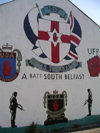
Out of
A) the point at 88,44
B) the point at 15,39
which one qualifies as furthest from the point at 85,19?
the point at 15,39

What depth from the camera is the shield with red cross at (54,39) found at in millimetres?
11648

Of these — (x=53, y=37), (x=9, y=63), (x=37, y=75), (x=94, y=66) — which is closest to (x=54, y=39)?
(x=53, y=37)

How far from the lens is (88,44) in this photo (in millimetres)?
13391

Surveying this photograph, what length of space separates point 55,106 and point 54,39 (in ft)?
10.9

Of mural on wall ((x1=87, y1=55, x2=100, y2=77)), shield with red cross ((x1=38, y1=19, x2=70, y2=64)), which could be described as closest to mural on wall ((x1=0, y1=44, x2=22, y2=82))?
shield with red cross ((x1=38, y1=19, x2=70, y2=64))

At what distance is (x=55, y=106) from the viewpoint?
1181 cm

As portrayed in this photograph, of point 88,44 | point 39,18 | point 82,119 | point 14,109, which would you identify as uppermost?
point 39,18

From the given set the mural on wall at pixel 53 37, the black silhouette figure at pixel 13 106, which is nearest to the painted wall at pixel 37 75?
the mural on wall at pixel 53 37

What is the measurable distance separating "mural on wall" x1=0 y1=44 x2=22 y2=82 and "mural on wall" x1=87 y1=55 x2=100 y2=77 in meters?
4.39

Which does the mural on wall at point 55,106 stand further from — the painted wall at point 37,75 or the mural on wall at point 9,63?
the mural on wall at point 9,63

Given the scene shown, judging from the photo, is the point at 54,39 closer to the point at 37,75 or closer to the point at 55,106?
the point at 37,75

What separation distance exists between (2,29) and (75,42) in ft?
13.5

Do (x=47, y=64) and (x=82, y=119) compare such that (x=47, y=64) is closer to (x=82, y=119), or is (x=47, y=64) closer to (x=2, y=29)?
(x=2, y=29)

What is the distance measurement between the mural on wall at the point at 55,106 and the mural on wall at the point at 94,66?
2.29m
